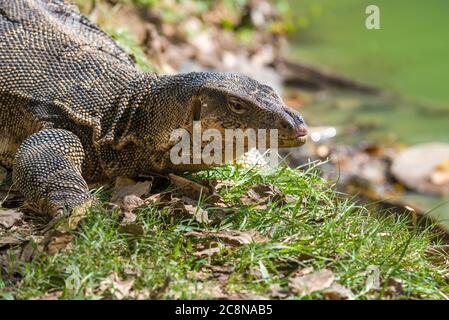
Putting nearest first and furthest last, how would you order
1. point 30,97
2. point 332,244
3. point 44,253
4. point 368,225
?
point 44,253, point 332,244, point 368,225, point 30,97

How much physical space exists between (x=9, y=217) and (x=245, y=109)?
5.49ft

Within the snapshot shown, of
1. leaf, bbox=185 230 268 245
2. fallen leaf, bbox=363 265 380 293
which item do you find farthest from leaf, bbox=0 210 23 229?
fallen leaf, bbox=363 265 380 293

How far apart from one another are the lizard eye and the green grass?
0.59 metres

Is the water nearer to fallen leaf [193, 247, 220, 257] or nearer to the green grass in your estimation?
the green grass

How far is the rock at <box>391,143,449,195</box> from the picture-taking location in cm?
1006

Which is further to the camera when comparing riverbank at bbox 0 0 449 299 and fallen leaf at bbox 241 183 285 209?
fallen leaf at bbox 241 183 285 209

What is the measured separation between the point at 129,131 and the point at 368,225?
1843 millimetres

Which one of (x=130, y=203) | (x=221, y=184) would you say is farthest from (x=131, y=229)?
(x=221, y=184)

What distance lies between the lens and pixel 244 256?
4.62m

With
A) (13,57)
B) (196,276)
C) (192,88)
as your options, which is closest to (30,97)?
(13,57)

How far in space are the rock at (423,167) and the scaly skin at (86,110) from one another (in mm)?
4855

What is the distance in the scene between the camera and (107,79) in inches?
239

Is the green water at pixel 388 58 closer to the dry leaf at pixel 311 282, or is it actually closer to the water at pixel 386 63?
the water at pixel 386 63
